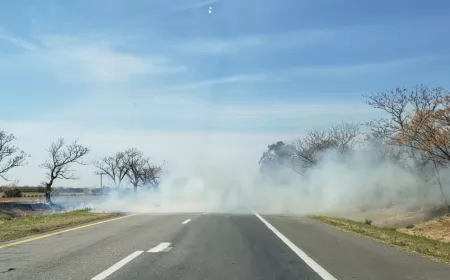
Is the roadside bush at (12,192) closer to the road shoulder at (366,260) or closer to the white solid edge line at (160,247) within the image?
the white solid edge line at (160,247)

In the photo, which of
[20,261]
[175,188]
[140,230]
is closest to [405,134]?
[140,230]

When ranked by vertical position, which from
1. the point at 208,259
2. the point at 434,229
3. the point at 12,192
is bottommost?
the point at 434,229

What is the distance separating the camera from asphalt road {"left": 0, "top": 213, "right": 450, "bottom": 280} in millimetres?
8117

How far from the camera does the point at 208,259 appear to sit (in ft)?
32.0

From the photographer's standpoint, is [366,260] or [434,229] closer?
[366,260]

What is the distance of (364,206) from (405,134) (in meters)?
11.9

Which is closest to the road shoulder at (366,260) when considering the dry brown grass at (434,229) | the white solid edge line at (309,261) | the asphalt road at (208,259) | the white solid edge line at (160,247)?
the asphalt road at (208,259)

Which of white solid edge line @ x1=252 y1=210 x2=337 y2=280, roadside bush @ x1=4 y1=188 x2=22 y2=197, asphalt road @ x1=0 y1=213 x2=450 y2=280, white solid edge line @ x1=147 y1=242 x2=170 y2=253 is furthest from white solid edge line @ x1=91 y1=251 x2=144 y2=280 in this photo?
roadside bush @ x1=4 y1=188 x2=22 y2=197

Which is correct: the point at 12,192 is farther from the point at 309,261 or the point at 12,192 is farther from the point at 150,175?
the point at 309,261

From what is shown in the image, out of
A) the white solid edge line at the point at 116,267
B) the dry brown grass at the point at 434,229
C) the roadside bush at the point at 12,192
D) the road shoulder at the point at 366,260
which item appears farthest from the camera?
the roadside bush at the point at 12,192

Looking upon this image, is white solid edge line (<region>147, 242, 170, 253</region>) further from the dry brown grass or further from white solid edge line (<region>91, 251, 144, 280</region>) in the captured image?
the dry brown grass

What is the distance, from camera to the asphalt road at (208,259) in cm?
812

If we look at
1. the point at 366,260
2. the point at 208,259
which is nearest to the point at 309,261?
the point at 366,260

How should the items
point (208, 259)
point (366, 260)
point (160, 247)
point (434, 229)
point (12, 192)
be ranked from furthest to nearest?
1. point (12, 192)
2. point (434, 229)
3. point (160, 247)
4. point (366, 260)
5. point (208, 259)
